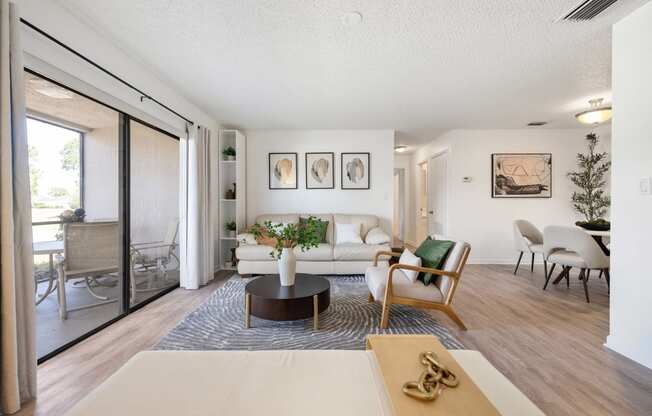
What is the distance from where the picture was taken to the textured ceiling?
1848 millimetres

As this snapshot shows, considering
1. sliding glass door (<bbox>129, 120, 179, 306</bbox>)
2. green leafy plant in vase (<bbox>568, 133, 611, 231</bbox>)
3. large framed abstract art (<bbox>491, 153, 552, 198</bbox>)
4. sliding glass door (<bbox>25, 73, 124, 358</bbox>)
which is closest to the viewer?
sliding glass door (<bbox>25, 73, 124, 358</bbox>)

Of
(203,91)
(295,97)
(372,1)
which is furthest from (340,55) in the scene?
(203,91)

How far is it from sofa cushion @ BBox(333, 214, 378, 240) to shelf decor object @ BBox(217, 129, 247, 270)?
167cm

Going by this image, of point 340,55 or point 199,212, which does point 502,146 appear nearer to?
point 340,55

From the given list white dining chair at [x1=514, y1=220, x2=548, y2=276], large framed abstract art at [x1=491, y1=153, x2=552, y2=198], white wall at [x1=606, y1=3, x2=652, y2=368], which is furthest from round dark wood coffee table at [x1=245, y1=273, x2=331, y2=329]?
large framed abstract art at [x1=491, y1=153, x2=552, y2=198]

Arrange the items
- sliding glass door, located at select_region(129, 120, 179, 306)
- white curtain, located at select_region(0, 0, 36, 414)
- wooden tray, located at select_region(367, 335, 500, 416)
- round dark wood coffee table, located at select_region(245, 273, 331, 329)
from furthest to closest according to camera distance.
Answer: sliding glass door, located at select_region(129, 120, 179, 306)
round dark wood coffee table, located at select_region(245, 273, 331, 329)
white curtain, located at select_region(0, 0, 36, 414)
wooden tray, located at select_region(367, 335, 500, 416)

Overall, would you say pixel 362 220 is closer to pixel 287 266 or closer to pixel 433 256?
pixel 433 256

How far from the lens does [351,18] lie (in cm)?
190

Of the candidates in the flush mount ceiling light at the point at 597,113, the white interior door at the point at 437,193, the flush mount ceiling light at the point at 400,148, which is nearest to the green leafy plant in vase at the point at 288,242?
the white interior door at the point at 437,193

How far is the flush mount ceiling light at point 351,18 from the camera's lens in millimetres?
1858

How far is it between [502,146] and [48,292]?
21.0 feet

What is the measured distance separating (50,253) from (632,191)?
4483 mm

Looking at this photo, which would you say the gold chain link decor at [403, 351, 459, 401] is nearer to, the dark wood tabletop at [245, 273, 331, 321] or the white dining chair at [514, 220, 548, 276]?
the dark wood tabletop at [245, 273, 331, 321]

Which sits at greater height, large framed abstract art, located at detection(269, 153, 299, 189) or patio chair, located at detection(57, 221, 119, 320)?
large framed abstract art, located at detection(269, 153, 299, 189)
